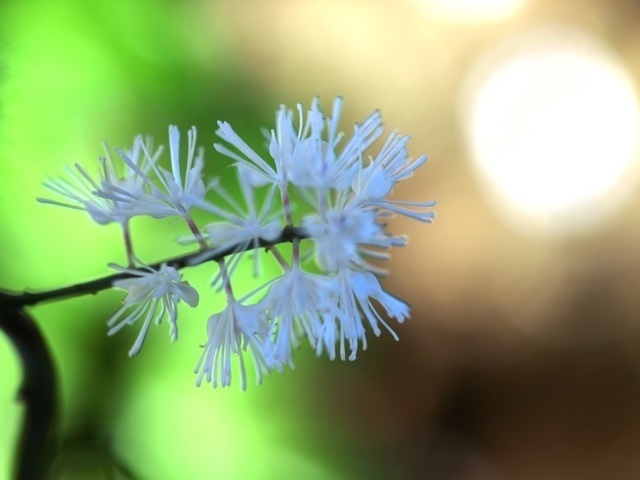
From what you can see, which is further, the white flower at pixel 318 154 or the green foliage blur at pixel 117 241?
the green foliage blur at pixel 117 241

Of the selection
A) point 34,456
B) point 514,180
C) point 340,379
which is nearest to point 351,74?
point 514,180

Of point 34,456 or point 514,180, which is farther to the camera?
point 514,180

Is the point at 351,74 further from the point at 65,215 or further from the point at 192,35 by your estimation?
the point at 65,215

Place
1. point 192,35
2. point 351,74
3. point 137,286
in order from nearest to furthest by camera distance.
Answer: point 137,286, point 192,35, point 351,74

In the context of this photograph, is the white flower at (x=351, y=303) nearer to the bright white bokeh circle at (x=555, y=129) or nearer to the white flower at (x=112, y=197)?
the white flower at (x=112, y=197)

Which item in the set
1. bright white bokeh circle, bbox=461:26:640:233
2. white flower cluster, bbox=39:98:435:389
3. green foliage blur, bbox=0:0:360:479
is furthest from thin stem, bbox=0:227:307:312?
bright white bokeh circle, bbox=461:26:640:233

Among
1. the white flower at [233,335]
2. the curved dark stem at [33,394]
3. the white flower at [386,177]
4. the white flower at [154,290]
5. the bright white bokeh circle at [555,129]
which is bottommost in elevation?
the curved dark stem at [33,394]

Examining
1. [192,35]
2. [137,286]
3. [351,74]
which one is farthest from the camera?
[351,74]

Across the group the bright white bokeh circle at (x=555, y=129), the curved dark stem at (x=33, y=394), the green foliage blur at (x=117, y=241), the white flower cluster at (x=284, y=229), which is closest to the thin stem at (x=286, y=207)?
the white flower cluster at (x=284, y=229)
